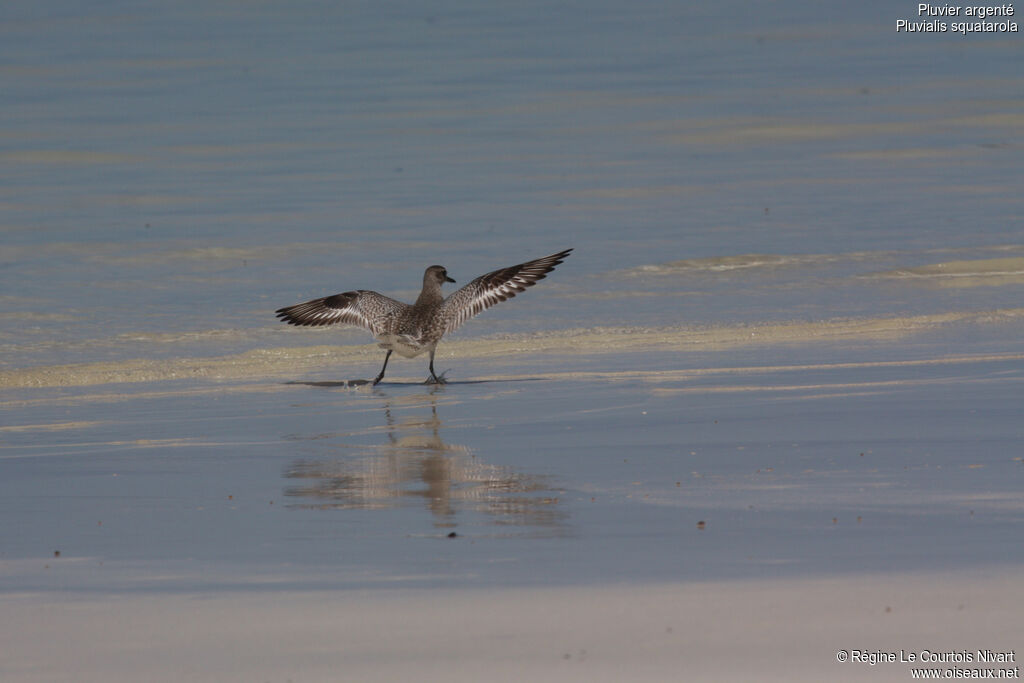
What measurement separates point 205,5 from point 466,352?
2093 inches

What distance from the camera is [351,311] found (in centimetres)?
1223

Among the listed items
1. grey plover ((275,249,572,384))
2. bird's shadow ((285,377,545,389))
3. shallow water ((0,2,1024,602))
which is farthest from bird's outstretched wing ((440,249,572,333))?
bird's shadow ((285,377,545,389))

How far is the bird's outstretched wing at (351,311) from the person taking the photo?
11945mm

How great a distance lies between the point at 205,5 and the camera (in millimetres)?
63312

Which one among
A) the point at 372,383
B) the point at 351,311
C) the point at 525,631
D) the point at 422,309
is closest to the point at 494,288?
the point at 422,309

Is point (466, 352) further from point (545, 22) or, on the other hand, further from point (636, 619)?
point (545, 22)

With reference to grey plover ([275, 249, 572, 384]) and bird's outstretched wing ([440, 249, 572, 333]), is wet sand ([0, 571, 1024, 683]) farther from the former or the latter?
bird's outstretched wing ([440, 249, 572, 333])

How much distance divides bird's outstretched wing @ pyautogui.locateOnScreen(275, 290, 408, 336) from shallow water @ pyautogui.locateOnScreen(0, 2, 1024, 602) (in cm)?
36

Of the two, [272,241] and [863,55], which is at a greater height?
[863,55]

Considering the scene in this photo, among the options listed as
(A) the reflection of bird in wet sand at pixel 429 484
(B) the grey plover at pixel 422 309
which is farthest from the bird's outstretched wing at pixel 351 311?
(A) the reflection of bird in wet sand at pixel 429 484

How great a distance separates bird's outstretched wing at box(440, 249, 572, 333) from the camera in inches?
476

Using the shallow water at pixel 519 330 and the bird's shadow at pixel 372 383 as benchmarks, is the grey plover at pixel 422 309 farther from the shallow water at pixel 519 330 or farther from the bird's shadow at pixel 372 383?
the shallow water at pixel 519 330

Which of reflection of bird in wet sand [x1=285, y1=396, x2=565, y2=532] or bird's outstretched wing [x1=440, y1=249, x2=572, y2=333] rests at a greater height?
bird's outstretched wing [x1=440, y1=249, x2=572, y2=333]

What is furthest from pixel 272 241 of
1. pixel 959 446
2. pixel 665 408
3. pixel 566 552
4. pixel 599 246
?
pixel 566 552
